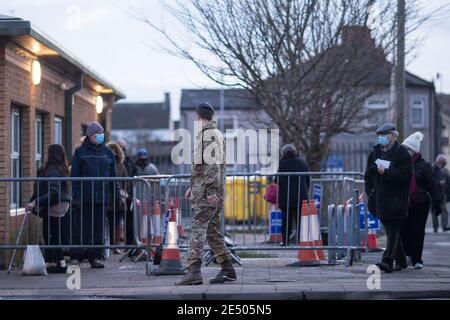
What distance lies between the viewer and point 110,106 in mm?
26375

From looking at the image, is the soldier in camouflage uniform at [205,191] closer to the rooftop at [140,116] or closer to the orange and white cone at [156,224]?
the orange and white cone at [156,224]

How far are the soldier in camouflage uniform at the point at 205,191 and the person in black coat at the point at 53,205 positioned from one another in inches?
96.4

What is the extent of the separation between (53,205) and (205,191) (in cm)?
276

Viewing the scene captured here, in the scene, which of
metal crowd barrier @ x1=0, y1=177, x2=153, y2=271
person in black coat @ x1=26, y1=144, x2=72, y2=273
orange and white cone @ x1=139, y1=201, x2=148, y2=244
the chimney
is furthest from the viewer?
the chimney

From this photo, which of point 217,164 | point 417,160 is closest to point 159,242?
point 217,164

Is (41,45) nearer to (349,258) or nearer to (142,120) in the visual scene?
(349,258)

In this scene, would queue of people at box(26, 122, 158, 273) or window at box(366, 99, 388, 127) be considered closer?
queue of people at box(26, 122, 158, 273)

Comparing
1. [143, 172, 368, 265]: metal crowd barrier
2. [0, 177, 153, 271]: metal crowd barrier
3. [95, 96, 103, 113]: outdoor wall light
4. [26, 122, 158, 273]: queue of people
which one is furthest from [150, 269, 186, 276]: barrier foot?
[95, 96, 103, 113]: outdoor wall light

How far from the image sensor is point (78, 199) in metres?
13.1

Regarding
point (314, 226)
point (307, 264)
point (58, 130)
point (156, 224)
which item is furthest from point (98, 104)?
point (307, 264)

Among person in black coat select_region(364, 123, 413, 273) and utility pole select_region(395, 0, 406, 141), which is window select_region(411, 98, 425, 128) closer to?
utility pole select_region(395, 0, 406, 141)

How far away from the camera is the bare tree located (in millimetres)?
18016

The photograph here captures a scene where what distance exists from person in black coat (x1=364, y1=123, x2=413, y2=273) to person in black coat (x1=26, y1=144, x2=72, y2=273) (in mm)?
3916

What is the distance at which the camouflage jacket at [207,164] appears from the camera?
10.9 m
